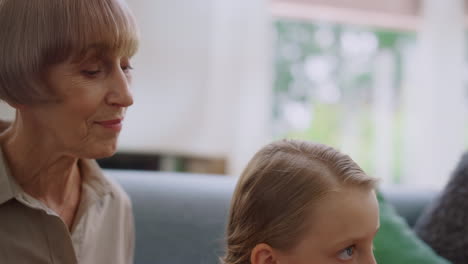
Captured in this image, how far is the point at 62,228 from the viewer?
1.00 meters

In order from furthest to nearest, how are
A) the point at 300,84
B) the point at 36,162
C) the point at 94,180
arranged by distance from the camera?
the point at 300,84
the point at 94,180
the point at 36,162

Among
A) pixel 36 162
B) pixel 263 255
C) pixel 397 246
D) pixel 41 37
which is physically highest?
pixel 41 37

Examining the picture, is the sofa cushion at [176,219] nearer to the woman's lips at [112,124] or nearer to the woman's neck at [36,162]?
the woman's neck at [36,162]

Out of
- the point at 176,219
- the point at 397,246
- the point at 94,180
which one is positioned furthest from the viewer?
the point at 176,219

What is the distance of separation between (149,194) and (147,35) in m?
1.16

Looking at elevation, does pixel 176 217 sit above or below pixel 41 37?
Answer: below

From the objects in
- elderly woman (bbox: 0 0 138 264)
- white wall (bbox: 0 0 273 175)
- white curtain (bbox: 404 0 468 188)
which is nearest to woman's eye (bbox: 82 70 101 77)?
elderly woman (bbox: 0 0 138 264)

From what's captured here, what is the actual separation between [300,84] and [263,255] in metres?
2.17

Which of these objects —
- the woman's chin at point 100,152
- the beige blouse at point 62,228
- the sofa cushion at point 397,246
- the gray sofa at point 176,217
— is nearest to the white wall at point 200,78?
the gray sofa at point 176,217

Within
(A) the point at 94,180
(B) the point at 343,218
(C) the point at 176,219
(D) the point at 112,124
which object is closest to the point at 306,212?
(B) the point at 343,218

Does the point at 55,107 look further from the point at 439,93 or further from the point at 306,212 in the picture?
the point at 439,93

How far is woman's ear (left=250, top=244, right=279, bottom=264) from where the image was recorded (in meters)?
0.94

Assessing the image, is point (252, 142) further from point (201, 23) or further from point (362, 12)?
point (362, 12)

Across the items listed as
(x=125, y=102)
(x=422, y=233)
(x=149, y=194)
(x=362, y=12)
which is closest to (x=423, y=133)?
(x=362, y=12)
